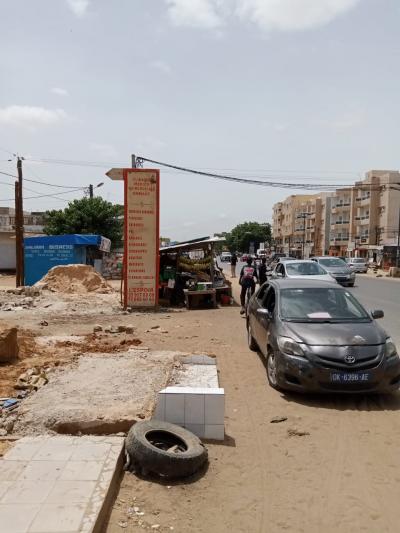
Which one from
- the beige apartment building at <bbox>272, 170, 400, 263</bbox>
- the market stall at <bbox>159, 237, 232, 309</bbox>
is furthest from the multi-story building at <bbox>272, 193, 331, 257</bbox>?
the market stall at <bbox>159, 237, 232, 309</bbox>

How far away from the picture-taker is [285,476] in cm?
412

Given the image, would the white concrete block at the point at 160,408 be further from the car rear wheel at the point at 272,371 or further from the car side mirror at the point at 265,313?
the car side mirror at the point at 265,313

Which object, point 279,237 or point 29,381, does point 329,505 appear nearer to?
point 29,381

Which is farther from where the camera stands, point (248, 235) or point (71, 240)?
point (248, 235)

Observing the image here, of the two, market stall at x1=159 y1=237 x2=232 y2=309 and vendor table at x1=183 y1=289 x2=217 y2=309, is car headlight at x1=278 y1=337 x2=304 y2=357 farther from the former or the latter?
market stall at x1=159 y1=237 x2=232 y2=309

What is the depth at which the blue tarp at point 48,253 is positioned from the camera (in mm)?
27602

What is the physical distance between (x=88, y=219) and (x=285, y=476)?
36835 millimetres

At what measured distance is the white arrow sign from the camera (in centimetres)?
1603

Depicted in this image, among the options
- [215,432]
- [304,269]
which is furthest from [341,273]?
[215,432]

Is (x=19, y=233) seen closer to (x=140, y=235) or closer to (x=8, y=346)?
(x=140, y=235)

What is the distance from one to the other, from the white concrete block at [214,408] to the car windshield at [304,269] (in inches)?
539

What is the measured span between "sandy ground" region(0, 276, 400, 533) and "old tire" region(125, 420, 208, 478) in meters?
0.10

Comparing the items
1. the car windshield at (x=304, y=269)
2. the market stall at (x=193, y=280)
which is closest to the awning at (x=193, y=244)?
the market stall at (x=193, y=280)

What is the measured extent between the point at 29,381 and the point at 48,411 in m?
1.53
